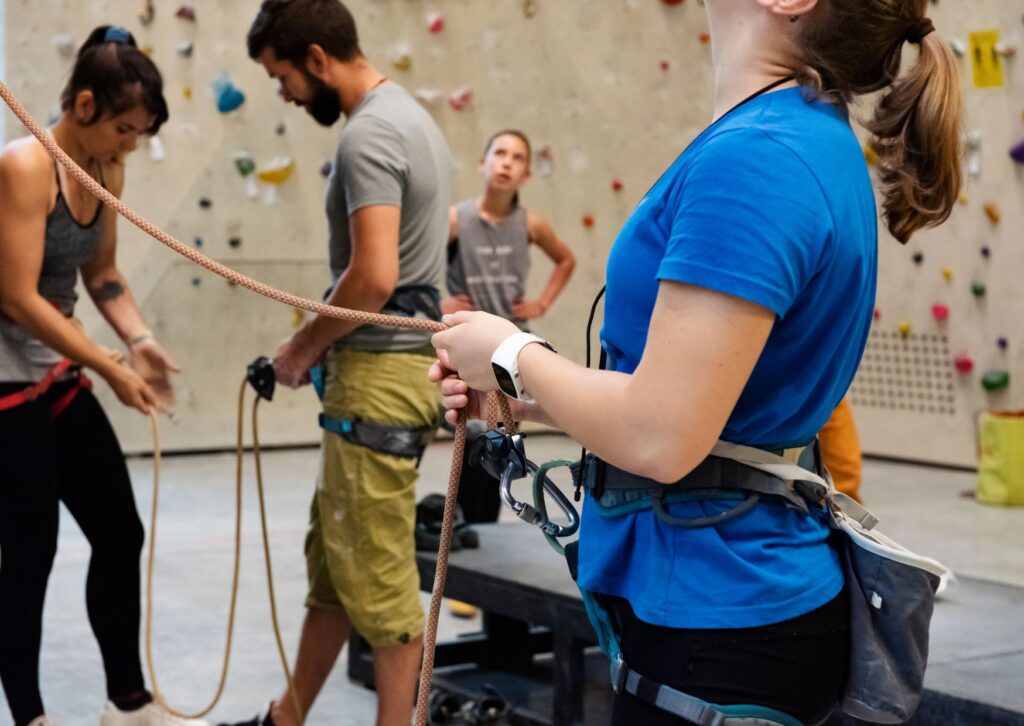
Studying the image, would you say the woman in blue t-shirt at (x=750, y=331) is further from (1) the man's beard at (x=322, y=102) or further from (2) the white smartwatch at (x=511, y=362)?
(1) the man's beard at (x=322, y=102)

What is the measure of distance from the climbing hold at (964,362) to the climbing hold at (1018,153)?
1.03 meters

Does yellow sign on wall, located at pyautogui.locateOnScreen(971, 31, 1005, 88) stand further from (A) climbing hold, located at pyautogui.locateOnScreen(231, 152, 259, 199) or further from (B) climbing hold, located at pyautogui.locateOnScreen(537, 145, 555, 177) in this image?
(A) climbing hold, located at pyautogui.locateOnScreen(231, 152, 259, 199)

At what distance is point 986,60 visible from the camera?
22.6ft

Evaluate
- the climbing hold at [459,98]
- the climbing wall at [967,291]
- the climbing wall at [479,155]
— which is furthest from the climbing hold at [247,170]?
the climbing wall at [967,291]

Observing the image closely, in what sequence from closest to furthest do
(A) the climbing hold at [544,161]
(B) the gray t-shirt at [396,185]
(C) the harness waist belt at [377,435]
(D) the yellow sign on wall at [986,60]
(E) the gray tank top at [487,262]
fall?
(B) the gray t-shirt at [396,185]
(C) the harness waist belt at [377,435]
(E) the gray tank top at [487,262]
(D) the yellow sign on wall at [986,60]
(A) the climbing hold at [544,161]

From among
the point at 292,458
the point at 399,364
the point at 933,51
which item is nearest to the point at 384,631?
the point at 399,364

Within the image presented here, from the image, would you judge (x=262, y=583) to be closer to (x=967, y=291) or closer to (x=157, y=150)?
(x=157, y=150)

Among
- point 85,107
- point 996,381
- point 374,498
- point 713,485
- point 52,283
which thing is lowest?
point 996,381

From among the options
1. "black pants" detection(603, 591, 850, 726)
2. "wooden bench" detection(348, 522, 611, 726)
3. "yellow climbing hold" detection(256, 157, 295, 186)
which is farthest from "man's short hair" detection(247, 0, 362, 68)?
"yellow climbing hold" detection(256, 157, 295, 186)

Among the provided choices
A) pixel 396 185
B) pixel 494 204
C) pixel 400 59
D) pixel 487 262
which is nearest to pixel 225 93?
pixel 400 59

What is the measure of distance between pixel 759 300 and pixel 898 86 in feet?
1.06

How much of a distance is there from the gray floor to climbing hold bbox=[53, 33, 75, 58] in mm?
2218

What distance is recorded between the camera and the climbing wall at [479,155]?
705 centimetres

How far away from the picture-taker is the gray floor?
290 cm
